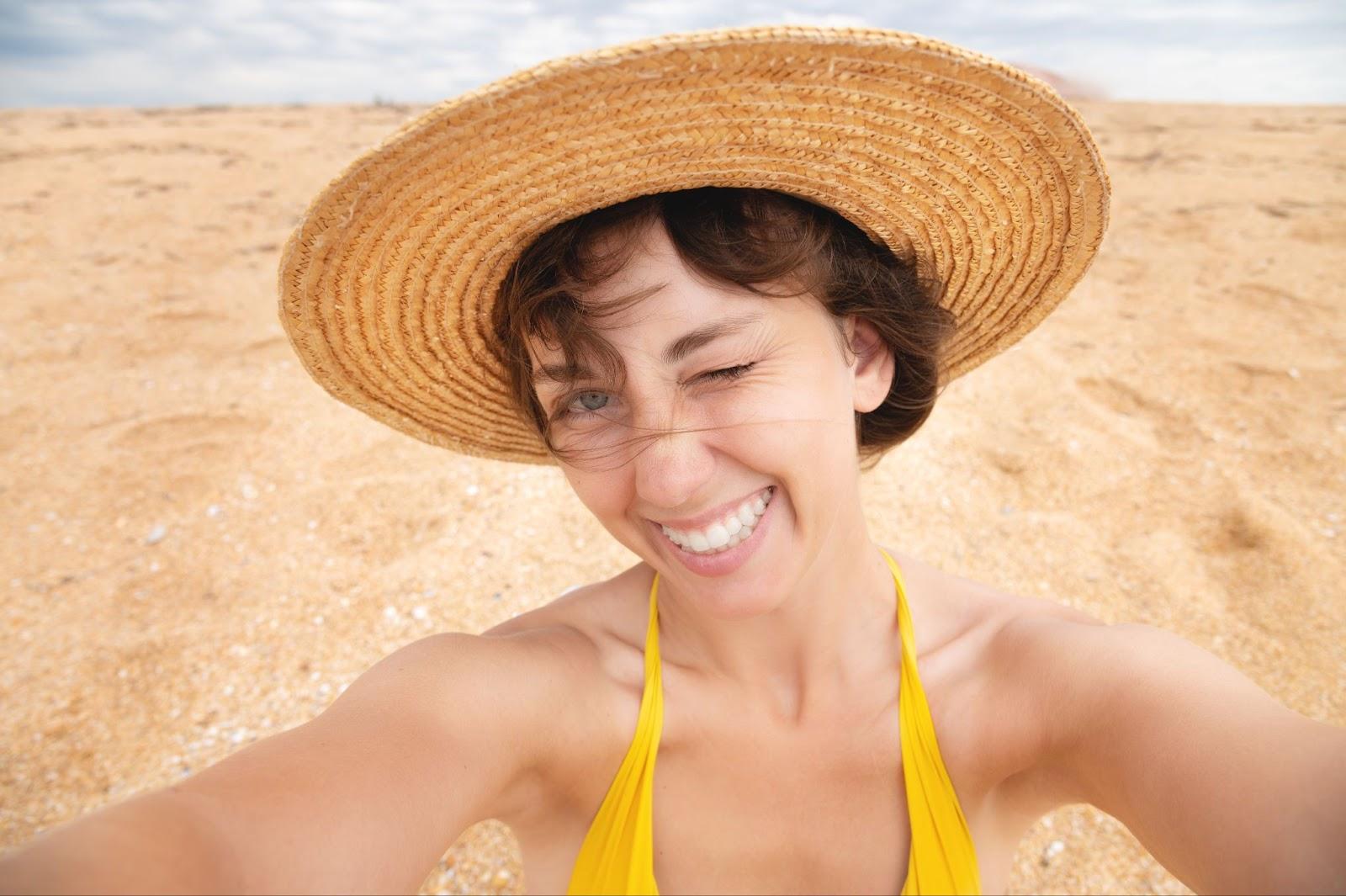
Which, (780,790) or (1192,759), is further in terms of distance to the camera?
(780,790)

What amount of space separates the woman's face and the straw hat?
19cm

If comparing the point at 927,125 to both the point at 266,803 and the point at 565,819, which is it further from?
the point at 565,819

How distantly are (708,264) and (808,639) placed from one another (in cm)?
86

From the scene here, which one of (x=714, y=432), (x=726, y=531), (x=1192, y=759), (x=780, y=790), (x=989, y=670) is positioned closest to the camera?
(x=1192, y=759)

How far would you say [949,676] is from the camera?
165cm

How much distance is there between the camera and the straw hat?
1.11m

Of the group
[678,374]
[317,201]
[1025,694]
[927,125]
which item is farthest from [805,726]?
[317,201]

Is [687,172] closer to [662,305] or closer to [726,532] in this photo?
[662,305]

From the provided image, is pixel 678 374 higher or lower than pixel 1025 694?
higher

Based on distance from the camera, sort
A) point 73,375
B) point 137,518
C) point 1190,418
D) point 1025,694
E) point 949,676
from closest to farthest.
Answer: point 1025,694 → point 949,676 → point 137,518 → point 1190,418 → point 73,375

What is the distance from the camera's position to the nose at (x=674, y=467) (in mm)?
1363

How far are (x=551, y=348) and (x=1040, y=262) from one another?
106 centimetres

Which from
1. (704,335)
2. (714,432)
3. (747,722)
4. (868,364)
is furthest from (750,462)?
(747,722)

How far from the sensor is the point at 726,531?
1478 mm
